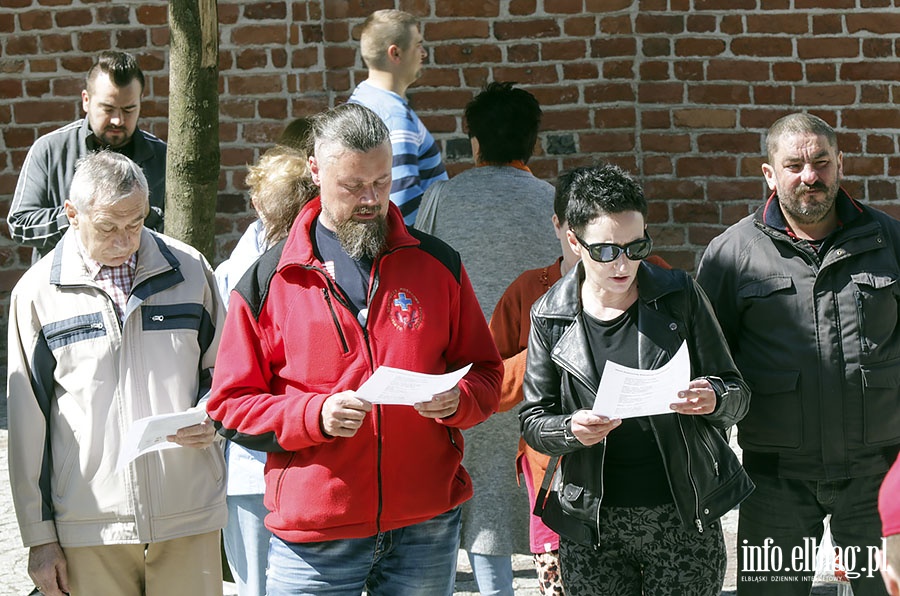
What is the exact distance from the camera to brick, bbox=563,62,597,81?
23.1ft

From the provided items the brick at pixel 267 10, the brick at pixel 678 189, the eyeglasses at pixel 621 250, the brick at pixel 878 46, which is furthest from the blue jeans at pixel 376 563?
the brick at pixel 878 46

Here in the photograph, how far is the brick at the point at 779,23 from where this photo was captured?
689cm

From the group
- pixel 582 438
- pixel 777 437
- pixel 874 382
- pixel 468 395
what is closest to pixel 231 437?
pixel 468 395

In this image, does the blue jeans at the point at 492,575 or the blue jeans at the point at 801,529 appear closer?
the blue jeans at the point at 801,529

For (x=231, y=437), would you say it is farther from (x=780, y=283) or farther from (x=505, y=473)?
(x=780, y=283)

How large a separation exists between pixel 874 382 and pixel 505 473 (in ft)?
4.24

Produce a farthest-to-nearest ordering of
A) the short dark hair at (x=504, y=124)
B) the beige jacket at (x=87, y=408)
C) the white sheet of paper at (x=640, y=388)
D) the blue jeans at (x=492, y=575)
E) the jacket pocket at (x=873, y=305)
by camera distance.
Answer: the short dark hair at (x=504, y=124)
the blue jeans at (x=492, y=575)
the jacket pocket at (x=873, y=305)
the beige jacket at (x=87, y=408)
the white sheet of paper at (x=640, y=388)

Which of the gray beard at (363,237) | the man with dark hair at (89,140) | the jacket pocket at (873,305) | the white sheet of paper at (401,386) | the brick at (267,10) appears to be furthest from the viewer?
the brick at (267,10)

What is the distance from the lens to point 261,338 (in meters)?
3.10

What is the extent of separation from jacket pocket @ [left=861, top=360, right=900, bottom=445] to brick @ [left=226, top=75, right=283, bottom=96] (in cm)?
449

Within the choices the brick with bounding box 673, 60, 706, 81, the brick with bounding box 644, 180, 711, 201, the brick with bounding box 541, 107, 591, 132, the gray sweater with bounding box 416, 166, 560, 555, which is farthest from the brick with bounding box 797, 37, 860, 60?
the gray sweater with bounding box 416, 166, 560, 555

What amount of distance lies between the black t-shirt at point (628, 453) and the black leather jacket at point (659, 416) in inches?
1.5

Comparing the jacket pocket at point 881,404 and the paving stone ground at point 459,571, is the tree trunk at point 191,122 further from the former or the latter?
the jacket pocket at point 881,404

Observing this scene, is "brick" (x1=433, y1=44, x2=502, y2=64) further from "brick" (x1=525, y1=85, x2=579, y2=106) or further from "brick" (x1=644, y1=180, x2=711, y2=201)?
"brick" (x1=644, y1=180, x2=711, y2=201)
